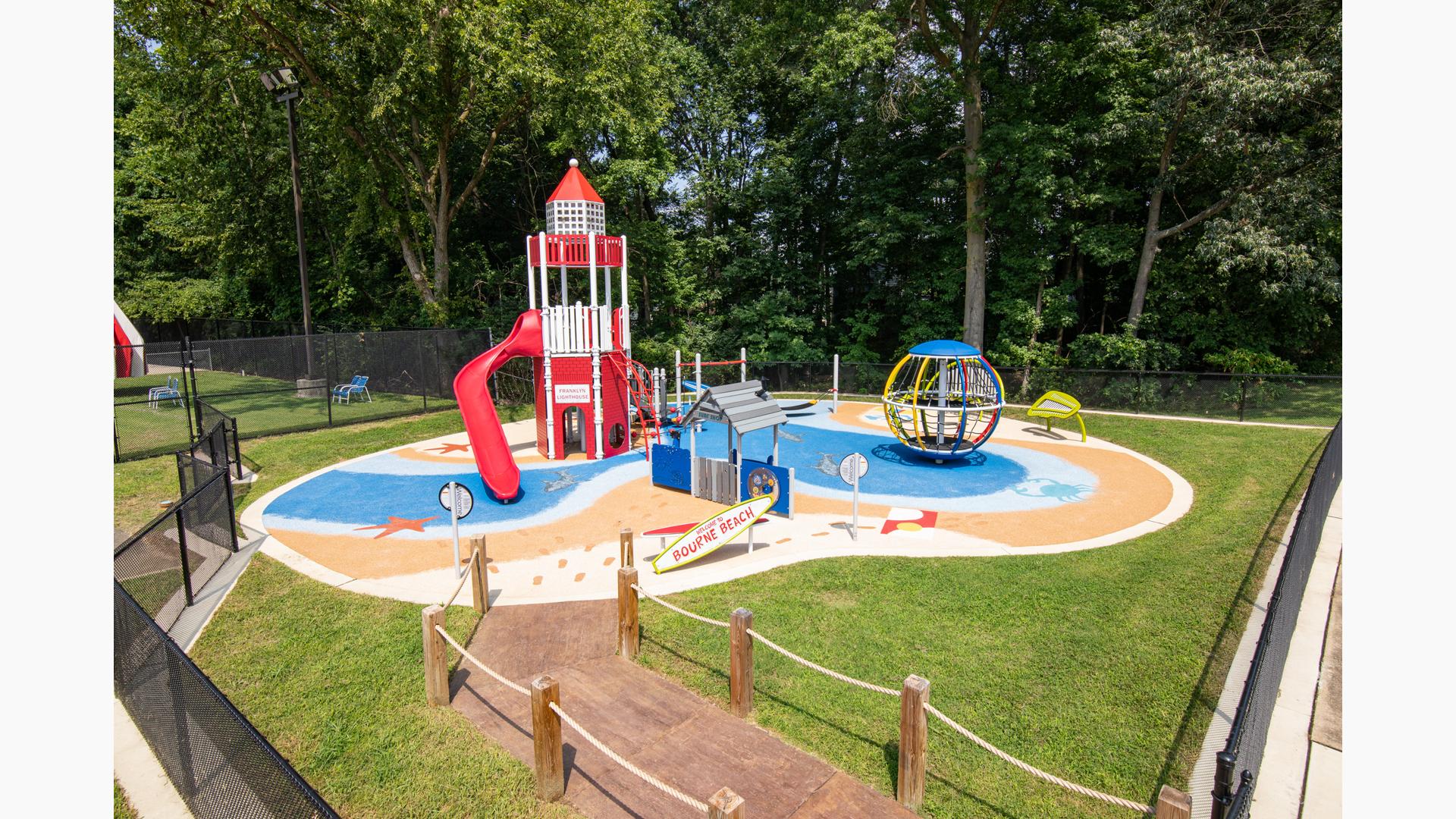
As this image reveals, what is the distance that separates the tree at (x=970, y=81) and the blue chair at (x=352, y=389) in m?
22.8

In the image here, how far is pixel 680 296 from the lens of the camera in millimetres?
31438

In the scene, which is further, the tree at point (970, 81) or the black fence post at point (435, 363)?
the tree at point (970, 81)

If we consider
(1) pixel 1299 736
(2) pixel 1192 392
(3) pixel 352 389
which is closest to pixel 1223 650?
(1) pixel 1299 736

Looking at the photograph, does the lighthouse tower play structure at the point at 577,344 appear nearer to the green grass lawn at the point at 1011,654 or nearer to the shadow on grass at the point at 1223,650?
the green grass lawn at the point at 1011,654

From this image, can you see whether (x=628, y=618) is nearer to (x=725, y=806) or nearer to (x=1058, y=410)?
(x=725, y=806)

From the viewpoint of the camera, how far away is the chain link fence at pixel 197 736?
157 inches

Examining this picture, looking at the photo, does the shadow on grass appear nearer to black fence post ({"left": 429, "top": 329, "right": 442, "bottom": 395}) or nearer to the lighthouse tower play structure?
the lighthouse tower play structure

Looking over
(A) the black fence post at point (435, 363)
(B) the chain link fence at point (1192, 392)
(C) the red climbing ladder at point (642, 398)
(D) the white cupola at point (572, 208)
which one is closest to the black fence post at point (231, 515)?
(C) the red climbing ladder at point (642, 398)

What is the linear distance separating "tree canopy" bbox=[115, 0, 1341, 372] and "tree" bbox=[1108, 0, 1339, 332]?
108 mm

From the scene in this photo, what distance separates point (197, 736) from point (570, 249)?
13.8 metres

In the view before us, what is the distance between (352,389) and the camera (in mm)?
25797

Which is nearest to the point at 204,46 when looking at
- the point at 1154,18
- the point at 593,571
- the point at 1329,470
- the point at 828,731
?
the point at 593,571

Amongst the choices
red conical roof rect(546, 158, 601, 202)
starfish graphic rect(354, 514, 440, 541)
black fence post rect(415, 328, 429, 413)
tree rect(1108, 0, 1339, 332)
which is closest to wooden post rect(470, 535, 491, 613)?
starfish graphic rect(354, 514, 440, 541)

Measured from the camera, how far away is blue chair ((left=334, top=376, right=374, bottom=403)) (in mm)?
25428
